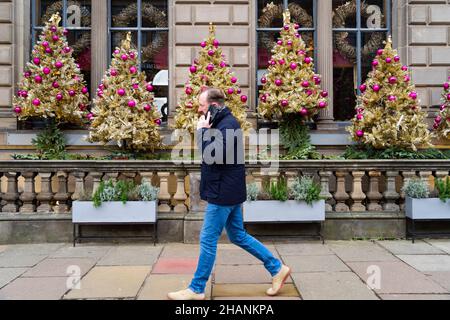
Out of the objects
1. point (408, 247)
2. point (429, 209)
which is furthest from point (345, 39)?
point (408, 247)

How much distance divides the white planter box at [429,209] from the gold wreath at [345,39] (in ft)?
16.5

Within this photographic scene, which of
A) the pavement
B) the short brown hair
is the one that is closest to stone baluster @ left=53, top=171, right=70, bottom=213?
the pavement

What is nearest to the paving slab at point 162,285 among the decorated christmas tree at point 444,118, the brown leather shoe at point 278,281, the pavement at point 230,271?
the pavement at point 230,271

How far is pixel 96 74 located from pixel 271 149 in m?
4.34

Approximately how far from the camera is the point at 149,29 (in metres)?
11.5

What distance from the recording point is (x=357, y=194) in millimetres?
8320

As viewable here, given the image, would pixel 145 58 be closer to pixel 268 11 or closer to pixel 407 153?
pixel 268 11

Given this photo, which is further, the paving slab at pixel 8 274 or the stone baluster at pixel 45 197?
the stone baluster at pixel 45 197

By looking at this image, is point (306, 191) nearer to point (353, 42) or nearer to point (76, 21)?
point (353, 42)

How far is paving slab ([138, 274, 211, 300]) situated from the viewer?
5225mm

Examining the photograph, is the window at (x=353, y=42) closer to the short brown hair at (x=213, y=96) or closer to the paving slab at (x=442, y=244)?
the paving slab at (x=442, y=244)

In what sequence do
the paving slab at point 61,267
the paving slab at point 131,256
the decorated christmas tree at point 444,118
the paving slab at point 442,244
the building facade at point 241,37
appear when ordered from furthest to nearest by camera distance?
the building facade at point 241,37 → the decorated christmas tree at point 444,118 → the paving slab at point 442,244 → the paving slab at point 131,256 → the paving slab at point 61,267

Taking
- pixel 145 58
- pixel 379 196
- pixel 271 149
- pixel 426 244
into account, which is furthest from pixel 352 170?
pixel 145 58

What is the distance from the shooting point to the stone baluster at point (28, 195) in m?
8.12
